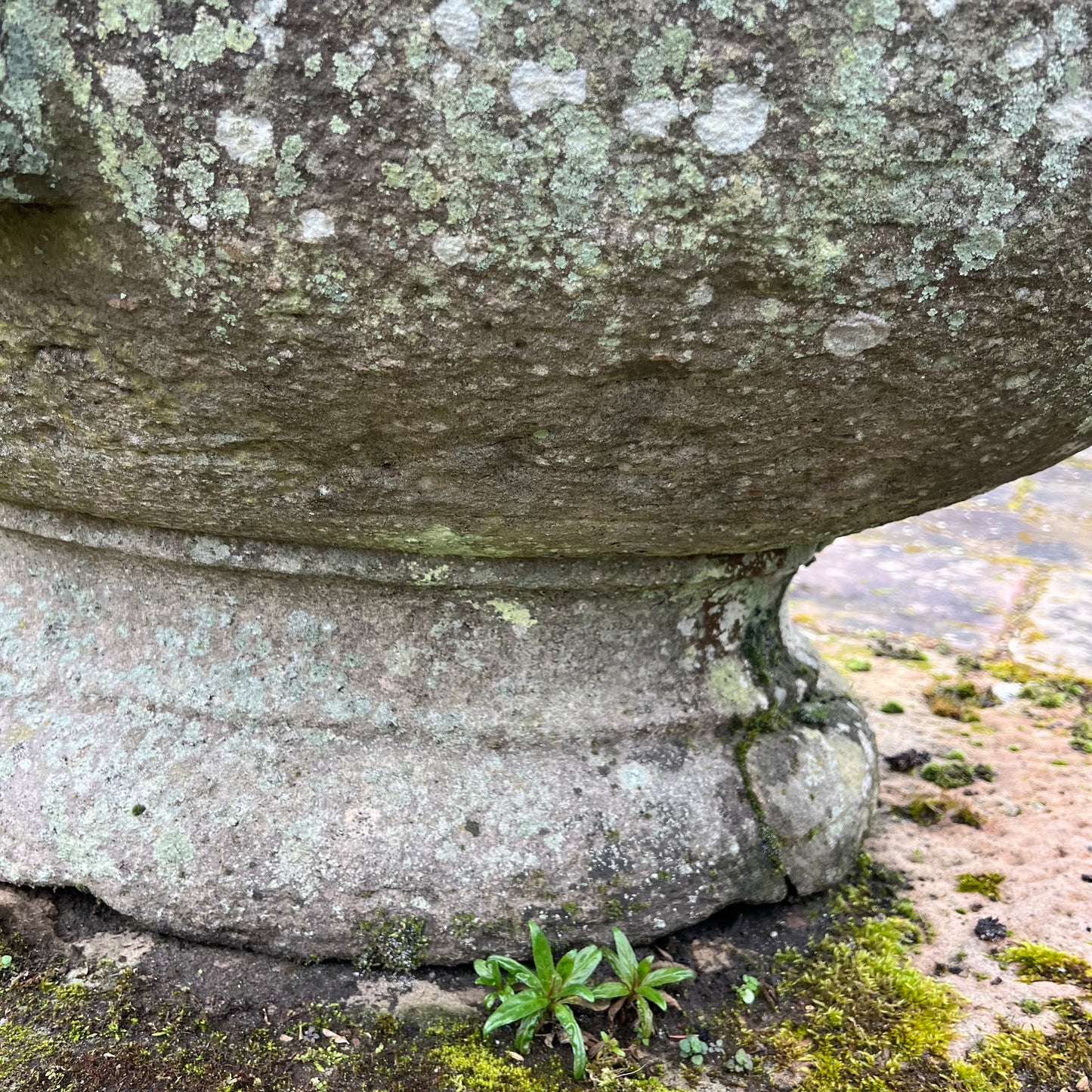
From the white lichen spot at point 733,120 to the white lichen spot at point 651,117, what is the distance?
2 centimetres

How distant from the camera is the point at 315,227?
79cm

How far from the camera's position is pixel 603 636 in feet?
4.41

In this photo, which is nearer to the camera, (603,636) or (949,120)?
(949,120)

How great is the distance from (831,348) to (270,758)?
2.83 ft

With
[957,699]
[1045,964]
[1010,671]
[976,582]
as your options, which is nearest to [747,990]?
[1045,964]

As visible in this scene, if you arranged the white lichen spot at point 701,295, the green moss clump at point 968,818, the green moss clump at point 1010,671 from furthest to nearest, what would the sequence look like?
the green moss clump at point 1010,671 → the green moss clump at point 968,818 → the white lichen spot at point 701,295

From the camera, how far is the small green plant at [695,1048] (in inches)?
44.0

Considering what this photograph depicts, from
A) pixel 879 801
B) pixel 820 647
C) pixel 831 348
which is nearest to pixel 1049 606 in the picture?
pixel 820 647

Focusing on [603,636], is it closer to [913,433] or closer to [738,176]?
[913,433]

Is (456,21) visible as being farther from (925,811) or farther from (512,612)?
(925,811)

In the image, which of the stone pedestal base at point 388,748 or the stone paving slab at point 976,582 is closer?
the stone pedestal base at point 388,748

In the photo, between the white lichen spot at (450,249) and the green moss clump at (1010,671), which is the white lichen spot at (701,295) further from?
the green moss clump at (1010,671)

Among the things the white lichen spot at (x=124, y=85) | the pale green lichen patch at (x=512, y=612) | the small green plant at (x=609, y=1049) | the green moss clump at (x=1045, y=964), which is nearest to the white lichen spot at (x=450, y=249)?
the white lichen spot at (x=124, y=85)

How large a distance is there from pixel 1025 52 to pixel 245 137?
607mm
